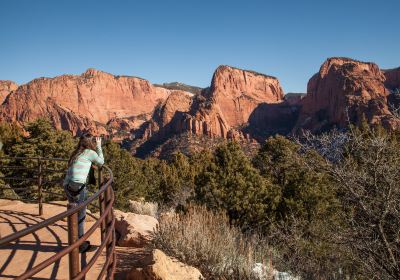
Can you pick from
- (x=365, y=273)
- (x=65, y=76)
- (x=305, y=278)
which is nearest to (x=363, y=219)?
(x=365, y=273)

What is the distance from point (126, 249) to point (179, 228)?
1.26 metres

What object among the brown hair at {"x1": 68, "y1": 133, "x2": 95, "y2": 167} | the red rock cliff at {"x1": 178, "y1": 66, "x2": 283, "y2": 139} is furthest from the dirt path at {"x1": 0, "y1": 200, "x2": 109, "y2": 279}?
the red rock cliff at {"x1": 178, "y1": 66, "x2": 283, "y2": 139}

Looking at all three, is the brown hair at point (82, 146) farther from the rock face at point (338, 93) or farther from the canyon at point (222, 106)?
the rock face at point (338, 93)

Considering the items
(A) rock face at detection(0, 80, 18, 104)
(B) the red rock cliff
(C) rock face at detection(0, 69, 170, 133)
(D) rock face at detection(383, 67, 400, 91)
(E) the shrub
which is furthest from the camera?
(A) rock face at detection(0, 80, 18, 104)

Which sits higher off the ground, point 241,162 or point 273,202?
point 241,162

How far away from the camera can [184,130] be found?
120 metres

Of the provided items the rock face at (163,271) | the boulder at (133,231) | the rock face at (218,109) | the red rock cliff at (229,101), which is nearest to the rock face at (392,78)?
the rock face at (218,109)

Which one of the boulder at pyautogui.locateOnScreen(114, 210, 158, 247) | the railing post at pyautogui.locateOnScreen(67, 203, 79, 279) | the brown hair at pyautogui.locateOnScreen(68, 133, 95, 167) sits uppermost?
the brown hair at pyautogui.locateOnScreen(68, 133, 95, 167)

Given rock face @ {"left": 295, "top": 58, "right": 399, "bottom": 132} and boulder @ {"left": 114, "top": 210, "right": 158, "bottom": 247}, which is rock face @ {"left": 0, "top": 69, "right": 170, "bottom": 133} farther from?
boulder @ {"left": 114, "top": 210, "right": 158, "bottom": 247}

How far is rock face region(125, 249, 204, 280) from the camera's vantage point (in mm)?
4219

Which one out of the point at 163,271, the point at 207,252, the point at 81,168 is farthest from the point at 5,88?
the point at 163,271

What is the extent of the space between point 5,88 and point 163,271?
211 m

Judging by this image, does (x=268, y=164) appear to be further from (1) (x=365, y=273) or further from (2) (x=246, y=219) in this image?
(1) (x=365, y=273)

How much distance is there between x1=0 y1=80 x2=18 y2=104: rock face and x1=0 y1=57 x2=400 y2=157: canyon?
18.9 inches
